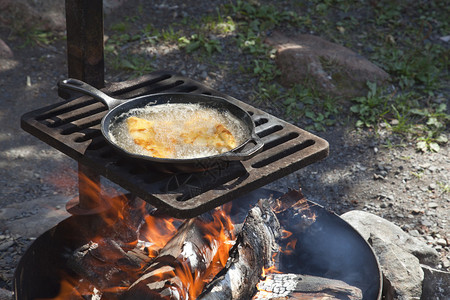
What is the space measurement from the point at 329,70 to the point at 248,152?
3794 millimetres

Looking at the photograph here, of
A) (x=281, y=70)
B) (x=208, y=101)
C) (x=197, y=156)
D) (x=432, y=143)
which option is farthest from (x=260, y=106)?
(x=197, y=156)

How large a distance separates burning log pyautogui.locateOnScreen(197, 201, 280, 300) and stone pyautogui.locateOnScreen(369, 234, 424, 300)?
2.29 ft

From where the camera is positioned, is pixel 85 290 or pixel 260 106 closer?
pixel 85 290

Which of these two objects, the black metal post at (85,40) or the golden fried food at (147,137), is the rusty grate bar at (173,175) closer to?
the golden fried food at (147,137)

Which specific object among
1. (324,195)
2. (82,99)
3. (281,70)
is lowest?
(324,195)

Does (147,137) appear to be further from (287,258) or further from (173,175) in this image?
(287,258)

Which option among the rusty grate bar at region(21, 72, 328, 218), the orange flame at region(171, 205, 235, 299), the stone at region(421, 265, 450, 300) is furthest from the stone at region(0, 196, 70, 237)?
the stone at region(421, 265, 450, 300)

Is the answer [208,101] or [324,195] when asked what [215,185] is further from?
[324,195]

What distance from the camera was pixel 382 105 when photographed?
5.12 m

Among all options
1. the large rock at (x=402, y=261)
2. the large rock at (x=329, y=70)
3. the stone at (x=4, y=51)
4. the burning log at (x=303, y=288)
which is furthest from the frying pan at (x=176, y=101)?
the stone at (x=4, y=51)

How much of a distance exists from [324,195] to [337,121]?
43.8 inches

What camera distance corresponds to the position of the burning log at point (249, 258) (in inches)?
84.4

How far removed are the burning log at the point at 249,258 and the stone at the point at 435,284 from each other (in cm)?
101

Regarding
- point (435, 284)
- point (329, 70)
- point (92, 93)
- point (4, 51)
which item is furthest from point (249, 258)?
point (4, 51)
